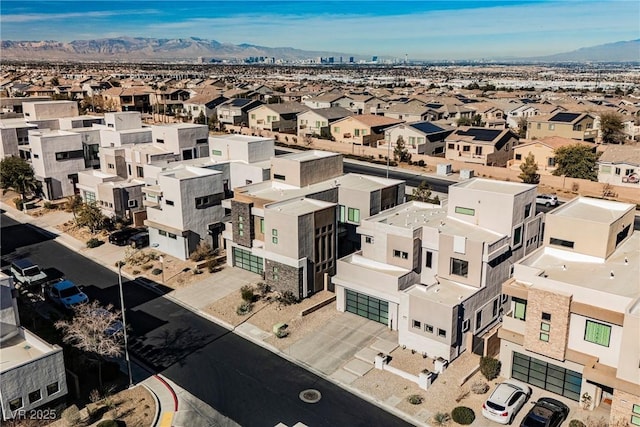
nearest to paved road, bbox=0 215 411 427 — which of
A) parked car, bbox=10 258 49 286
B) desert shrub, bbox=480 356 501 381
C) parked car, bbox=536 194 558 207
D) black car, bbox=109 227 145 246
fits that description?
parked car, bbox=10 258 49 286

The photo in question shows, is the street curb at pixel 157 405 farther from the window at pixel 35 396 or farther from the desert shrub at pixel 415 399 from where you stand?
the desert shrub at pixel 415 399

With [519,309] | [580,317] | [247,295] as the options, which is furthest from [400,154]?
[580,317]

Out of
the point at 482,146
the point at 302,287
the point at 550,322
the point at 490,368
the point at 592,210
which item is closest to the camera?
the point at 550,322

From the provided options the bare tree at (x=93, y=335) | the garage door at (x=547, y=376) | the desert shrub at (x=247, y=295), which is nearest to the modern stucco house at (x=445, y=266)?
the garage door at (x=547, y=376)

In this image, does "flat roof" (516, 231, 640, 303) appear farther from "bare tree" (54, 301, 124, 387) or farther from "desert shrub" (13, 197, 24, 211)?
"desert shrub" (13, 197, 24, 211)

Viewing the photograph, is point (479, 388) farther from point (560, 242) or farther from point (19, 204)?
point (19, 204)

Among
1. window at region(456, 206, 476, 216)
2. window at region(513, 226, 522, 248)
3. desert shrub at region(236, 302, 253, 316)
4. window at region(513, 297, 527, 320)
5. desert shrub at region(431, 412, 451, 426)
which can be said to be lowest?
desert shrub at region(431, 412, 451, 426)
